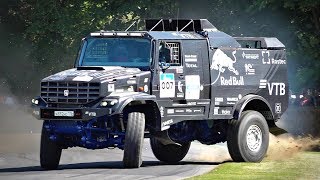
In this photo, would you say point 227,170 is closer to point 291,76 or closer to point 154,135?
point 154,135

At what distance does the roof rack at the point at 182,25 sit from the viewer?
74.8 ft

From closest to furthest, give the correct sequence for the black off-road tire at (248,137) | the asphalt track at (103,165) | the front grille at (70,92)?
the asphalt track at (103,165) → the front grille at (70,92) → the black off-road tire at (248,137)

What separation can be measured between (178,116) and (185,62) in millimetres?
1154

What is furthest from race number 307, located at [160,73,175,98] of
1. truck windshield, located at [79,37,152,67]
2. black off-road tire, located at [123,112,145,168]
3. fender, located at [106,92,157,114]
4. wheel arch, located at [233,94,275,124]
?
wheel arch, located at [233,94,275,124]

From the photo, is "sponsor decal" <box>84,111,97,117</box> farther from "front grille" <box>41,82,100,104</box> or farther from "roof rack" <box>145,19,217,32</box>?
"roof rack" <box>145,19,217,32</box>

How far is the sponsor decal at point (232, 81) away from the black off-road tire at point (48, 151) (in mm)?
3930

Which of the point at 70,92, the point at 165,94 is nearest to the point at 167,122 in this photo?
the point at 165,94

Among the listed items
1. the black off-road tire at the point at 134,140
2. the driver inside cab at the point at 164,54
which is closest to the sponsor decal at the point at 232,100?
the driver inside cab at the point at 164,54

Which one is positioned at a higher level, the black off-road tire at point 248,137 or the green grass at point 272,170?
the black off-road tire at point 248,137

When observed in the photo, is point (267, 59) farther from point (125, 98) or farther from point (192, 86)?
point (125, 98)

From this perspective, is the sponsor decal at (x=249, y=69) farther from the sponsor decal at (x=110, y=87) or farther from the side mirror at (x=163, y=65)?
the sponsor decal at (x=110, y=87)

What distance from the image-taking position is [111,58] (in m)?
21.3

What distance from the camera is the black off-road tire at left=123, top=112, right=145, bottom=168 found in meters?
19.9

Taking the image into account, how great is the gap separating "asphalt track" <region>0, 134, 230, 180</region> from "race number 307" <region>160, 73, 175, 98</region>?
156 cm
